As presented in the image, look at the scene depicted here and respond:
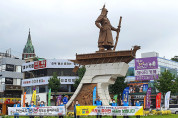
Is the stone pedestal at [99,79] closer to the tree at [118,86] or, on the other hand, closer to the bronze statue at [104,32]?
the bronze statue at [104,32]

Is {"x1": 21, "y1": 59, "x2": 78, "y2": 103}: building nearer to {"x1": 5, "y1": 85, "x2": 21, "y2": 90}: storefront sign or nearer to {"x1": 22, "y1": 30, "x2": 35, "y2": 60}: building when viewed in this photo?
{"x1": 5, "y1": 85, "x2": 21, "y2": 90}: storefront sign

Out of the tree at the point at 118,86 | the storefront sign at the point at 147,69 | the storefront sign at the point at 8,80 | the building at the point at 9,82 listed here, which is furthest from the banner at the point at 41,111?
the storefront sign at the point at 147,69

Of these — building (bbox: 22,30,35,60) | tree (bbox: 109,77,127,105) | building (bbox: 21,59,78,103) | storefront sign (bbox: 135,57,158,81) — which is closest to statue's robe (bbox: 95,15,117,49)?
tree (bbox: 109,77,127,105)

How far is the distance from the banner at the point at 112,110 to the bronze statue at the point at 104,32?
941 centimetres

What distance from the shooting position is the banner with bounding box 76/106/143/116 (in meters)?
17.6

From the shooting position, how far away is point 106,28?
88.8 feet

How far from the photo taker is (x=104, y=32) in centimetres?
2709

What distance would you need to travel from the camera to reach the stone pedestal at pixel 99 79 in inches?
995

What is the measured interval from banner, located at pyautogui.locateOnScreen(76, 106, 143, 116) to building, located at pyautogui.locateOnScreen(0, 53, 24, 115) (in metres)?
35.5

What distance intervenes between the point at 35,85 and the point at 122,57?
1164 inches

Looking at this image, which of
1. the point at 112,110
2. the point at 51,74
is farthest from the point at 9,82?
the point at 112,110

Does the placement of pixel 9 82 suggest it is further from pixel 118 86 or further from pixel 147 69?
pixel 147 69

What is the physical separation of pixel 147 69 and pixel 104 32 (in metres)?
25.5

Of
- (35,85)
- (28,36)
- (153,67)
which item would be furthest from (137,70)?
(28,36)
